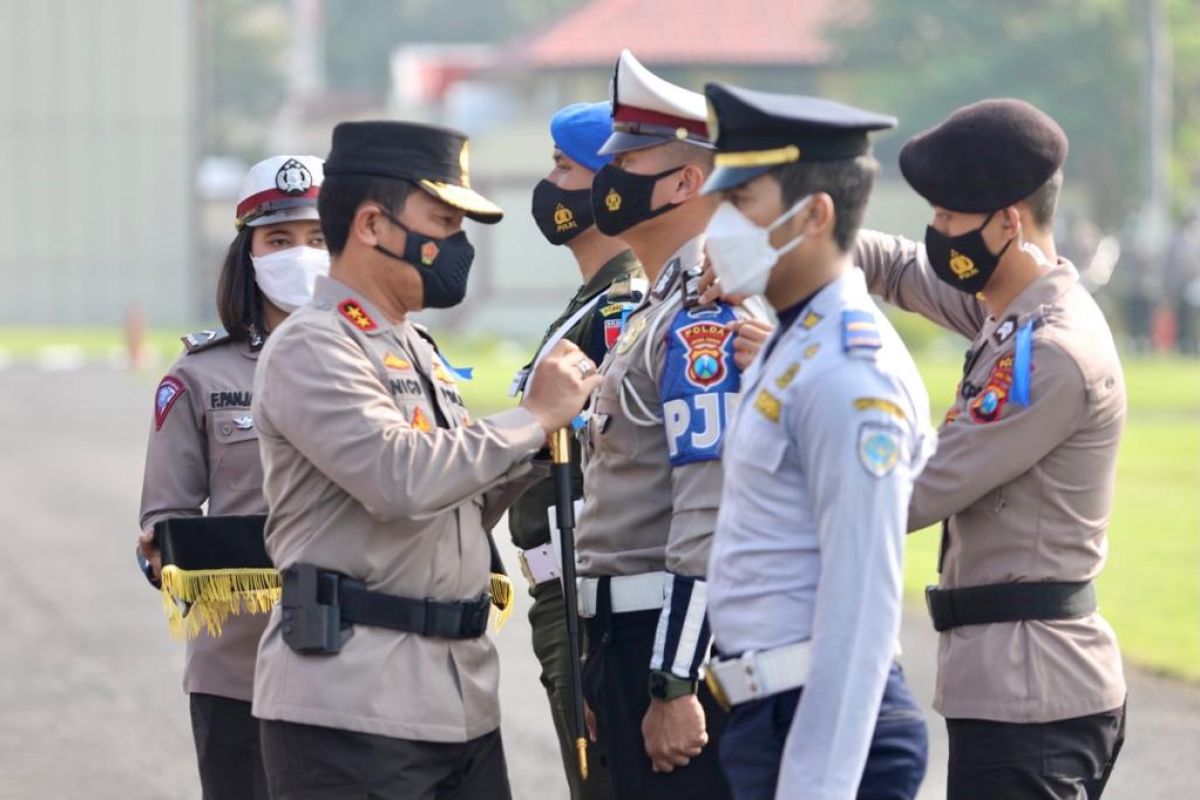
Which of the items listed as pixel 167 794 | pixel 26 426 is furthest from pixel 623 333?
pixel 26 426

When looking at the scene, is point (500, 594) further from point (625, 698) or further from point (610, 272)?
point (610, 272)

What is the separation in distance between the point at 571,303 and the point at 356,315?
1319 millimetres

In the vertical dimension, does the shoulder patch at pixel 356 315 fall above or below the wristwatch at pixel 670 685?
above

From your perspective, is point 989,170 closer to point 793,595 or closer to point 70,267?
point 793,595

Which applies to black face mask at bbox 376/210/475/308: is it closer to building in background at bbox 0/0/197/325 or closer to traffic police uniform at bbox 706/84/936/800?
traffic police uniform at bbox 706/84/936/800

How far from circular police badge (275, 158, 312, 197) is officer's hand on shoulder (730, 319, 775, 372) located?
5.06 ft

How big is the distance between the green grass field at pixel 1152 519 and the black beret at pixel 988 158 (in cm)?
595

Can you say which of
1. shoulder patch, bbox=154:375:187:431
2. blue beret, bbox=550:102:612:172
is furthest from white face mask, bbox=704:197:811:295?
shoulder patch, bbox=154:375:187:431

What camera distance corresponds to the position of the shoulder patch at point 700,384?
15.4ft

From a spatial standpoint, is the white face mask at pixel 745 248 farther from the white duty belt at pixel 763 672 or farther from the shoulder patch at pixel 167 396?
the shoulder patch at pixel 167 396

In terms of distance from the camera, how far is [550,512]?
5672 mm

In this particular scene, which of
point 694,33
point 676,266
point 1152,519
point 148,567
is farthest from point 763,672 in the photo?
point 694,33

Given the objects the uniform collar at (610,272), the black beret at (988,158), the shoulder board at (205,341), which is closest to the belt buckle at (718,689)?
the black beret at (988,158)

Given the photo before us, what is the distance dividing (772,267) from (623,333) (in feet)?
3.95
